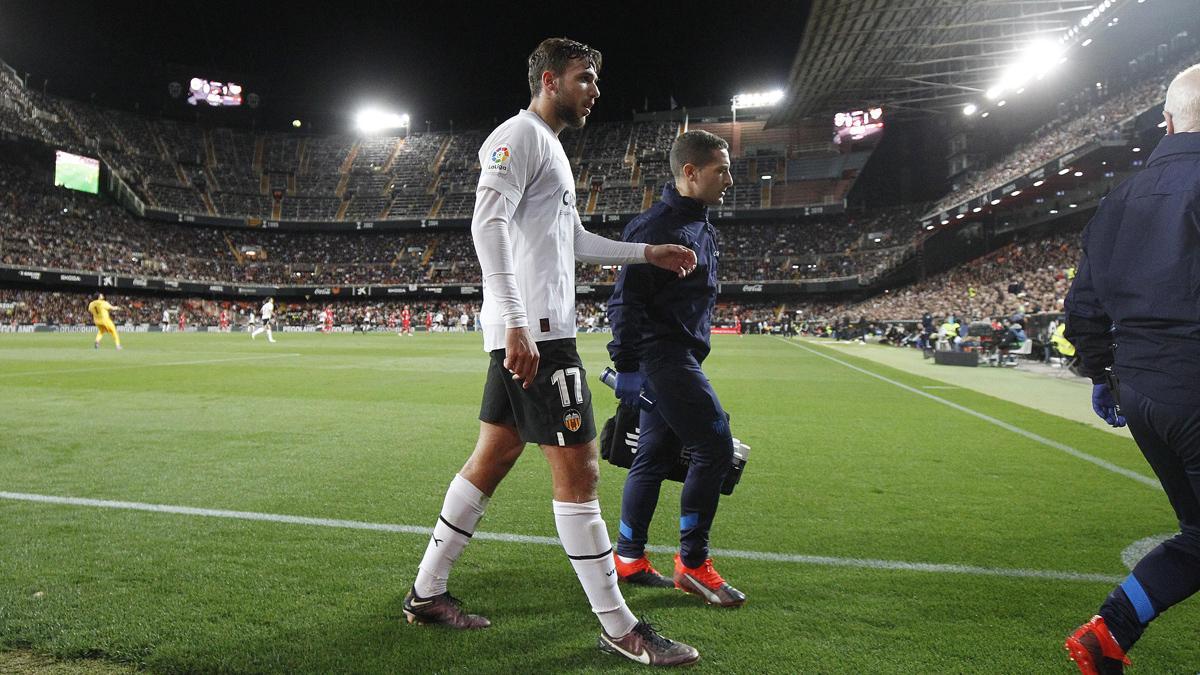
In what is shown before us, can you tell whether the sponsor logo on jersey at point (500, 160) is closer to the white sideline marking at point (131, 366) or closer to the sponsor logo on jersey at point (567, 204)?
the sponsor logo on jersey at point (567, 204)

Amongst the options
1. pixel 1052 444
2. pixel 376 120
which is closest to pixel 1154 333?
pixel 1052 444

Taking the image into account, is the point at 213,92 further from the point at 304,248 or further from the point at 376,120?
the point at 304,248

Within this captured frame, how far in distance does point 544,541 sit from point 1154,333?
9.61ft

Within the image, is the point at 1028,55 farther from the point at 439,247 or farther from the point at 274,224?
the point at 274,224

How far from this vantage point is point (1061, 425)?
8445 millimetres

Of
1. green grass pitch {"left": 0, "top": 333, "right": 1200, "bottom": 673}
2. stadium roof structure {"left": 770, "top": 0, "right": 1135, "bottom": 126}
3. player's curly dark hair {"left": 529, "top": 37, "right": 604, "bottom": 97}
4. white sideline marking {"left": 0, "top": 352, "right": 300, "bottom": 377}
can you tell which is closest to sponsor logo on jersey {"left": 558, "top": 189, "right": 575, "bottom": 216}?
player's curly dark hair {"left": 529, "top": 37, "right": 604, "bottom": 97}

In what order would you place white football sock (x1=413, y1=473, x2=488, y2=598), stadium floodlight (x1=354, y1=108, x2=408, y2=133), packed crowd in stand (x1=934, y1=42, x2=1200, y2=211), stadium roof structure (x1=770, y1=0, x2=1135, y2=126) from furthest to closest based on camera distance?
stadium floodlight (x1=354, y1=108, x2=408, y2=133) → stadium roof structure (x1=770, y1=0, x2=1135, y2=126) → packed crowd in stand (x1=934, y1=42, x2=1200, y2=211) → white football sock (x1=413, y1=473, x2=488, y2=598)

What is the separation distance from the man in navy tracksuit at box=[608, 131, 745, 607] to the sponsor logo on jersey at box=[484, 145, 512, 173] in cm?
89

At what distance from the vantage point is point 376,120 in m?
76.9

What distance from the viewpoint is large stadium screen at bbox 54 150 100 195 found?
52.8m

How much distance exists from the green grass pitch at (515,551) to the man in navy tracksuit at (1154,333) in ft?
1.21

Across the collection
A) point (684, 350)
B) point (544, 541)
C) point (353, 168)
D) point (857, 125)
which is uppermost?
point (857, 125)

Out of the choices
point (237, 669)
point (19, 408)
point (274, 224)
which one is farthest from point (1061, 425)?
point (274, 224)

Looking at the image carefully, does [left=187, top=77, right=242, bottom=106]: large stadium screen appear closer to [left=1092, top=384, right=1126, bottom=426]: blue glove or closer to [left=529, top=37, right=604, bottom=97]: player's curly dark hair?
[left=529, top=37, right=604, bottom=97]: player's curly dark hair
